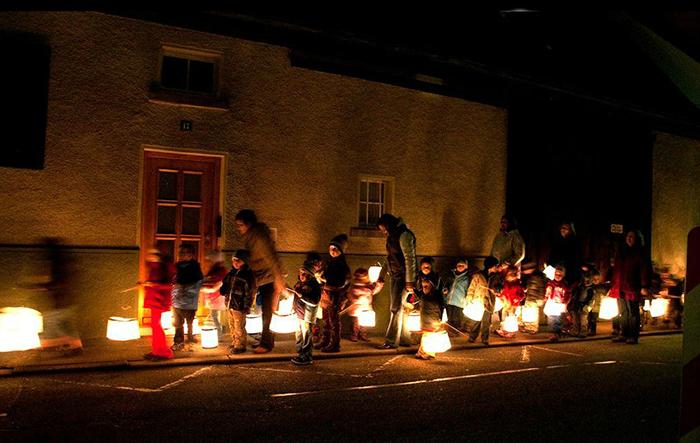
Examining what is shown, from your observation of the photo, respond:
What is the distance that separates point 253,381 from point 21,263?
3.96 meters

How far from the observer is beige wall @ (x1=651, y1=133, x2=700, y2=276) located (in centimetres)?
1700

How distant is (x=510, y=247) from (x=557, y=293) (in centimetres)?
137

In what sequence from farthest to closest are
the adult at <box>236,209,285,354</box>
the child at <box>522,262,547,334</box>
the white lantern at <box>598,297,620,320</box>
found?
the white lantern at <box>598,297,620,320</box> → the child at <box>522,262,547,334</box> → the adult at <box>236,209,285,354</box>

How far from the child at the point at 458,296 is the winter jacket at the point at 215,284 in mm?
4229

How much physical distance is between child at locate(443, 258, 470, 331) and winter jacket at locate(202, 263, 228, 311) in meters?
4.23

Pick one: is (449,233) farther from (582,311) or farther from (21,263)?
(21,263)

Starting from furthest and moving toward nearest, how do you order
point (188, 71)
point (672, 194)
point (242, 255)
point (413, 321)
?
1. point (672, 194)
2. point (188, 71)
3. point (413, 321)
4. point (242, 255)

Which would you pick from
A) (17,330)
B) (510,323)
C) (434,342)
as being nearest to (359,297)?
(434,342)

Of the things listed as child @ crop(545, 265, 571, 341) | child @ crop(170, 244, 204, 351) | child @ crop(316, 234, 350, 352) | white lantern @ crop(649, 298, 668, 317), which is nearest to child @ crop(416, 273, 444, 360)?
child @ crop(316, 234, 350, 352)

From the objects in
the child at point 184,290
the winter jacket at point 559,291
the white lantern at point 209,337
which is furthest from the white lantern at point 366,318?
the winter jacket at point 559,291

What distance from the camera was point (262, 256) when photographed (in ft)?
29.6

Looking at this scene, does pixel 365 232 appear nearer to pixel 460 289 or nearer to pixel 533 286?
pixel 460 289

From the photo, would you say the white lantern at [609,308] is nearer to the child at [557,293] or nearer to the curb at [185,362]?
the child at [557,293]

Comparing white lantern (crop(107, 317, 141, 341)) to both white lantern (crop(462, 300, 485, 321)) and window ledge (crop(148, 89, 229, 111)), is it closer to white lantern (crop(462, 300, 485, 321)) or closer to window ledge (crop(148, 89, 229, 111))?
window ledge (crop(148, 89, 229, 111))
